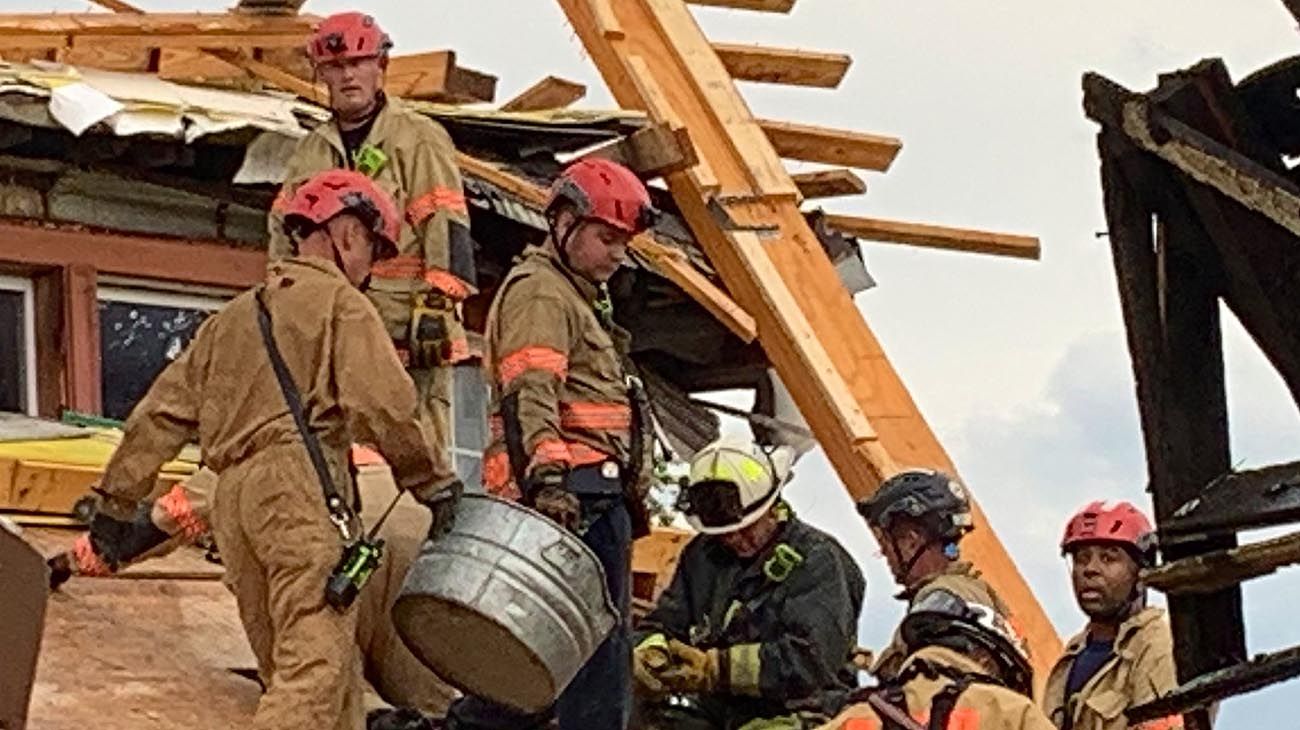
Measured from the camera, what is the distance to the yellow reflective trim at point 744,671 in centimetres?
1245

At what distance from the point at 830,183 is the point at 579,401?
21.8 feet

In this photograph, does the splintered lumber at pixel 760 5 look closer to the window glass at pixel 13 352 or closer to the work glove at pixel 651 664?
the window glass at pixel 13 352

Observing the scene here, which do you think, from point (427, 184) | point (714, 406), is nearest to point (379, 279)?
point (427, 184)

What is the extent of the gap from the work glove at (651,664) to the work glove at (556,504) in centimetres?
66

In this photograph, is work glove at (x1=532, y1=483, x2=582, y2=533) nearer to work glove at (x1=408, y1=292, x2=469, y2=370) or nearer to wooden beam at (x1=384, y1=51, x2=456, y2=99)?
work glove at (x1=408, y1=292, x2=469, y2=370)

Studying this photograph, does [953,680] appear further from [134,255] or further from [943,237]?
[943,237]

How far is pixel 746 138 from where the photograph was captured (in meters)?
18.2

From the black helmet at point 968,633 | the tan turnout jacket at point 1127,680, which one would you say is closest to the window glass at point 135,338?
the tan turnout jacket at point 1127,680

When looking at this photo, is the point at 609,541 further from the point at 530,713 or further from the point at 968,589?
the point at 968,589

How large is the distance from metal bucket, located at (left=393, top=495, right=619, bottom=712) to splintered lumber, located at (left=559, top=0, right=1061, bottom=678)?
4.41 meters

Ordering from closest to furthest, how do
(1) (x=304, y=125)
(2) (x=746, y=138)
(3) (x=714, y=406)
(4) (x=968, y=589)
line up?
(4) (x=968, y=589)
(1) (x=304, y=125)
(2) (x=746, y=138)
(3) (x=714, y=406)

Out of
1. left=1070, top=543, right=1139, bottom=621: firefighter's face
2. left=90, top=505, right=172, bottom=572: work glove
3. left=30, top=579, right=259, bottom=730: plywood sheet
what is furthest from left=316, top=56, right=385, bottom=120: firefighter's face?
left=1070, top=543, right=1139, bottom=621: firefighter's face

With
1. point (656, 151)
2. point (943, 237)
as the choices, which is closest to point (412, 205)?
point (656, 151)

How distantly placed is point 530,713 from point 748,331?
5.54 metres
